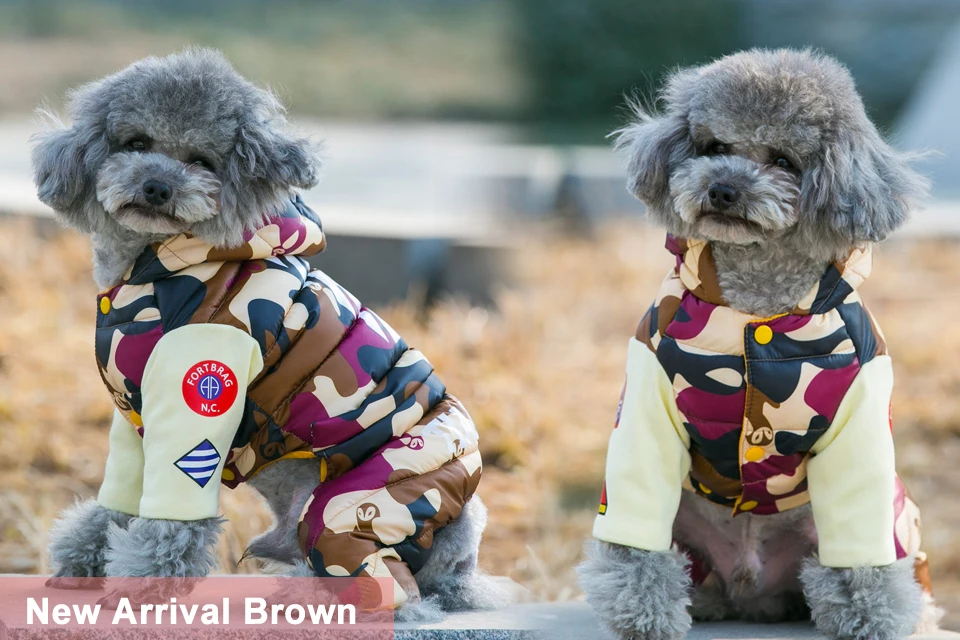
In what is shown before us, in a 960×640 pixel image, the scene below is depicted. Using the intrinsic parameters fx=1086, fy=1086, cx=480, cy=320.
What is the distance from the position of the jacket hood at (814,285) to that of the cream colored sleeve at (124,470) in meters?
1.39

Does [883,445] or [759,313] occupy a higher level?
[759,313]

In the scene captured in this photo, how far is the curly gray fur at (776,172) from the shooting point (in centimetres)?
240

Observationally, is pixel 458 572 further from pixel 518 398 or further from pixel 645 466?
pixel 518 398

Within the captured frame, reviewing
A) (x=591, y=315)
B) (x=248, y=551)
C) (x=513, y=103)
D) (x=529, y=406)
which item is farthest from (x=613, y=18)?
(x=248, y=551)

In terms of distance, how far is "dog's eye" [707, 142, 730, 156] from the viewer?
8.23 ft

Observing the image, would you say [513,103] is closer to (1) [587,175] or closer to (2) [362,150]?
(2) [362,150]

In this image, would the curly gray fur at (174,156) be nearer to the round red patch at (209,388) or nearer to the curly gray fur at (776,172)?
the round red patch at (209,388)

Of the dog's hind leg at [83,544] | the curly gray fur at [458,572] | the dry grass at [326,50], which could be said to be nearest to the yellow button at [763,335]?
the curly gray fur at [458,572]

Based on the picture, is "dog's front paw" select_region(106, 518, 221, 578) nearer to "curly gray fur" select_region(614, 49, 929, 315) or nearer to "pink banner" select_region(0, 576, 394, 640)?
"pink banner" select_region(0, 576, 394, 640)

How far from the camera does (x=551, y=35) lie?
13.4 metres

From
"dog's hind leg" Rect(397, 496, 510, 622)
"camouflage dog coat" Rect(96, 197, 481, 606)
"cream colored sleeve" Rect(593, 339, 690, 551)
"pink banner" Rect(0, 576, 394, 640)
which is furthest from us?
"dog's hind leg" Rect(397, 496, 510, 622)

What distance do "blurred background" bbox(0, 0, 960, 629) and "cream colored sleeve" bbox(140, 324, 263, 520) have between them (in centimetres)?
62

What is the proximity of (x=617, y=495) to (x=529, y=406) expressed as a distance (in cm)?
223

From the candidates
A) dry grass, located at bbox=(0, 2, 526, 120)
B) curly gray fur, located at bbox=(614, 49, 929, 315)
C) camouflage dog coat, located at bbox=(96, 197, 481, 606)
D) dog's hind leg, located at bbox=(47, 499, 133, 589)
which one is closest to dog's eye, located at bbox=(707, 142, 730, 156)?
curly gray fur, located at bbox=(614, 49, 929, 315)
